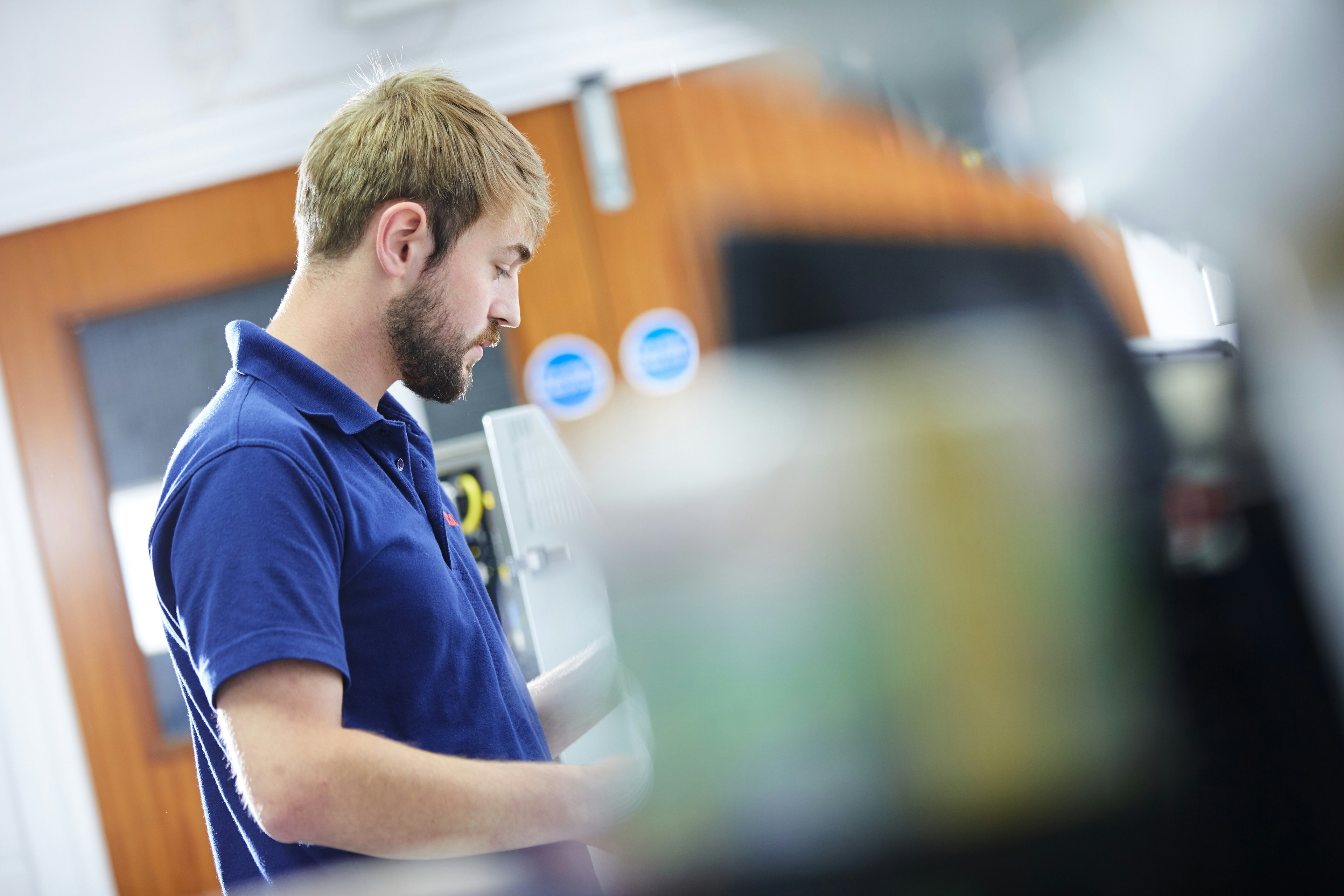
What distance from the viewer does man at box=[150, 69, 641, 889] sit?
1.69ft

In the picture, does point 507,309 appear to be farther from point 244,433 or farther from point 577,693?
point 577,693

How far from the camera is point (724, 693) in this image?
0.48ft

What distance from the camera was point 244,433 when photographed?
60 centimetres

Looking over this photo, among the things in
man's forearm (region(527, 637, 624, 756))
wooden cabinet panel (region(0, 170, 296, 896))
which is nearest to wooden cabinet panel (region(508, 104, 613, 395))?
wooden cabinet panel (region(0, 170, 296, 896))

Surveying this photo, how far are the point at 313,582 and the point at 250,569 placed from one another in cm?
4

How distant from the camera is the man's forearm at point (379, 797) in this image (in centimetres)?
48

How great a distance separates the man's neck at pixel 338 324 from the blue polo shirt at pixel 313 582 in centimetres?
4

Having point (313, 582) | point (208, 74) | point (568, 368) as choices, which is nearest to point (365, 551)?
point (313, 582)

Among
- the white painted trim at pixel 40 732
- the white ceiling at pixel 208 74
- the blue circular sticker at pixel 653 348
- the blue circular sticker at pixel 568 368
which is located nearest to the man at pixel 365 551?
the blue circular sticker at pixel 653 348

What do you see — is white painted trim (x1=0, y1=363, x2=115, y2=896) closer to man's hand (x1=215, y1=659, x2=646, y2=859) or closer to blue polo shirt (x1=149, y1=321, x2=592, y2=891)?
blue polo shirt (x1=149, y1=321, x2=592, y2=891)

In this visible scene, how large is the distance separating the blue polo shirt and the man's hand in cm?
2

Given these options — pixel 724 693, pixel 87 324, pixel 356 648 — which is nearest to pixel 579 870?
pixel 724 693

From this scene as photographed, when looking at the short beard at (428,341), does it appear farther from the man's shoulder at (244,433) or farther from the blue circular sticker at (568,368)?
the blue circular sticker at (568,368)

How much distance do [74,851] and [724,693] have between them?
9.37 ft
